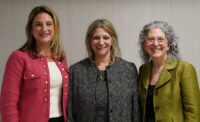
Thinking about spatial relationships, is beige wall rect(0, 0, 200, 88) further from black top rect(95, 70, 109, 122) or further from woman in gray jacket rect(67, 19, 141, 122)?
black top rect(95, 70, 109, 122)

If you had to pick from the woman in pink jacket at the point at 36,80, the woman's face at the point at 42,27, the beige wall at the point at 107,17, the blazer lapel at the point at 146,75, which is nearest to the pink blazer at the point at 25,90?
the woman in pink jacket at the point at 36,80

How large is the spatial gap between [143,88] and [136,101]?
0.13 meters

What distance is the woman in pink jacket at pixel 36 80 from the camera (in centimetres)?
145

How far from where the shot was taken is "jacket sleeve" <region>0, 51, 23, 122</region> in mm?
1425

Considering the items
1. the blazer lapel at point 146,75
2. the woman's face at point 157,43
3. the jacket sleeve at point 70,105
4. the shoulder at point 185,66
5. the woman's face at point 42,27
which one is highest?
the woman's face at point 42,27

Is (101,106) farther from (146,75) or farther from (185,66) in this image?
(185,66)

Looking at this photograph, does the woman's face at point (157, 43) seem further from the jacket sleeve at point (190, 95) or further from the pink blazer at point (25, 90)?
the pink blazer at point (25, 90)

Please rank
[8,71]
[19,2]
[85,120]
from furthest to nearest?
[19,2] → [85,120] → [8,71]

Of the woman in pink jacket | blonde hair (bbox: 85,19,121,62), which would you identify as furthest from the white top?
blonde hair (bbox: 85,19,121,62)

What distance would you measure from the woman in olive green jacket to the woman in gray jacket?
131 millimetres

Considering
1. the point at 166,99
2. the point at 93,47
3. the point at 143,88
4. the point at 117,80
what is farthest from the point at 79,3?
the point at 166,99

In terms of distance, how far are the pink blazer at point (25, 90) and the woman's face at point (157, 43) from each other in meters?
0.89

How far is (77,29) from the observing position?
2391 mm

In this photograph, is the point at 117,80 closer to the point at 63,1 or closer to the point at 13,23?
the point at 63,1
